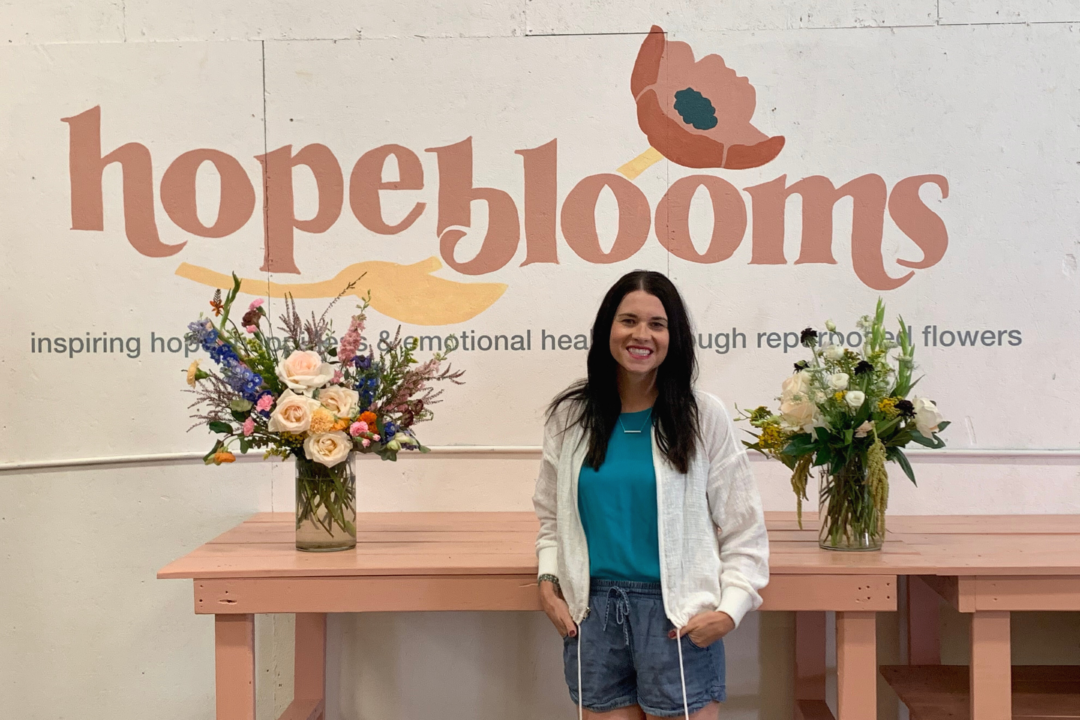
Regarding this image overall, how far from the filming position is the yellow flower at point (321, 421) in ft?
6.72

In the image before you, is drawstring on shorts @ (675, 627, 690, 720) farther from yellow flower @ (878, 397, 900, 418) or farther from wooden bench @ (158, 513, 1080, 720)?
yellow flower @ (878, 397, 900, 418)

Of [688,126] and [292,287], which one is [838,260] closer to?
[688,126]

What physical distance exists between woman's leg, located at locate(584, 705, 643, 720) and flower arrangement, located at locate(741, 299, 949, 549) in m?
0.69

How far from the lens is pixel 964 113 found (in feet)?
8.97

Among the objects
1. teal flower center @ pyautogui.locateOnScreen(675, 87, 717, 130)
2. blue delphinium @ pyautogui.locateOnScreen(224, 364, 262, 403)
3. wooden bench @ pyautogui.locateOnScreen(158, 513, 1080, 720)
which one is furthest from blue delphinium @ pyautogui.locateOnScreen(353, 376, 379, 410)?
teal flower center @ pyautogui.locateOnScreen(675, 87, 717, 130)

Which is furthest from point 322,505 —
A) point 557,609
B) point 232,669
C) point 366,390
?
point 557,609

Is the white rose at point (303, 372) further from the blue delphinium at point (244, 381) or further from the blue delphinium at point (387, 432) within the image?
the blue delphinium at point (387, 432)

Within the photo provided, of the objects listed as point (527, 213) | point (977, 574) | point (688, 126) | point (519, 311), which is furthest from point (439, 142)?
point (977, 574)

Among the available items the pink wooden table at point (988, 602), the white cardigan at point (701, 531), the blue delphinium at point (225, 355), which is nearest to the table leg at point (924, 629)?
the pink wooden table at point (988, 602)

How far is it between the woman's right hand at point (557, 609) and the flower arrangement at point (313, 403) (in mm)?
519

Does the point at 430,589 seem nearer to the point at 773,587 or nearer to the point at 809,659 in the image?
the point at 773,587

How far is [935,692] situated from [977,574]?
590mm

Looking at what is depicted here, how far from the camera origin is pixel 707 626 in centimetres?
174

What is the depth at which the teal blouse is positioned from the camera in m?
1.80
